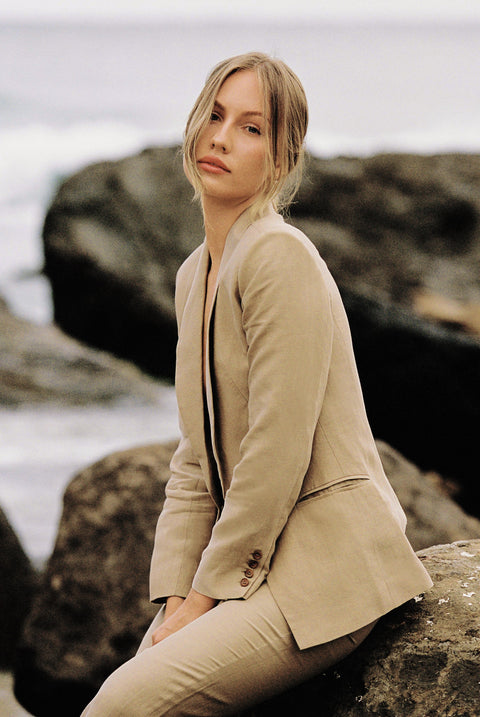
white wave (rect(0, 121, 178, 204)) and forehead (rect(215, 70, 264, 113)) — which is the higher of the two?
forehead (rect(215, 70, 264, 113))

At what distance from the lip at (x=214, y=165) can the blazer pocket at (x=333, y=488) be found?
446mm

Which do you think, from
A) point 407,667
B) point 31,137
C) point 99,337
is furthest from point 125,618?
point 31,137

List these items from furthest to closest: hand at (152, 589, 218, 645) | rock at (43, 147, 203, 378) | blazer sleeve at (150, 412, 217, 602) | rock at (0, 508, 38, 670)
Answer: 1. rock at (43, 147, 203, 378)
2. rock at (0, 508, 38, 670)
3. blazer sleeve at (150, 412, 217, 602)
4. hand at (152, 589, 218, 645)

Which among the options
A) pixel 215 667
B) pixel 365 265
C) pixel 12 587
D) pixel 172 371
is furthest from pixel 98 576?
pixel 365 265

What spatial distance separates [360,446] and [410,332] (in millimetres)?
2634

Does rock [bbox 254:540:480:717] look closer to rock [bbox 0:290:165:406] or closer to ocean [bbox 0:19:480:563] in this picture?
ocean [bbox 0:19:480:563]

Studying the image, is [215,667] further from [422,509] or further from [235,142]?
[422,509]

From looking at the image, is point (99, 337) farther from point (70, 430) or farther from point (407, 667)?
point (407, 667)

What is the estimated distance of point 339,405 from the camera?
130 centimetres

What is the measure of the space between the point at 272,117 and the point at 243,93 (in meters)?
0.05

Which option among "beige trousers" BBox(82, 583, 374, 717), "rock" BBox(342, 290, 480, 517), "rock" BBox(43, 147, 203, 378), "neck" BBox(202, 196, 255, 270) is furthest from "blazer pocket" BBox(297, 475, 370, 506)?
"rock" BBox(43, 147, 203, 378)

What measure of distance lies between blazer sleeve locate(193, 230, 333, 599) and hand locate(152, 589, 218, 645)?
41 mm

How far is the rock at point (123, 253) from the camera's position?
19.2 ft

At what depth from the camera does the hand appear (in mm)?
1328
